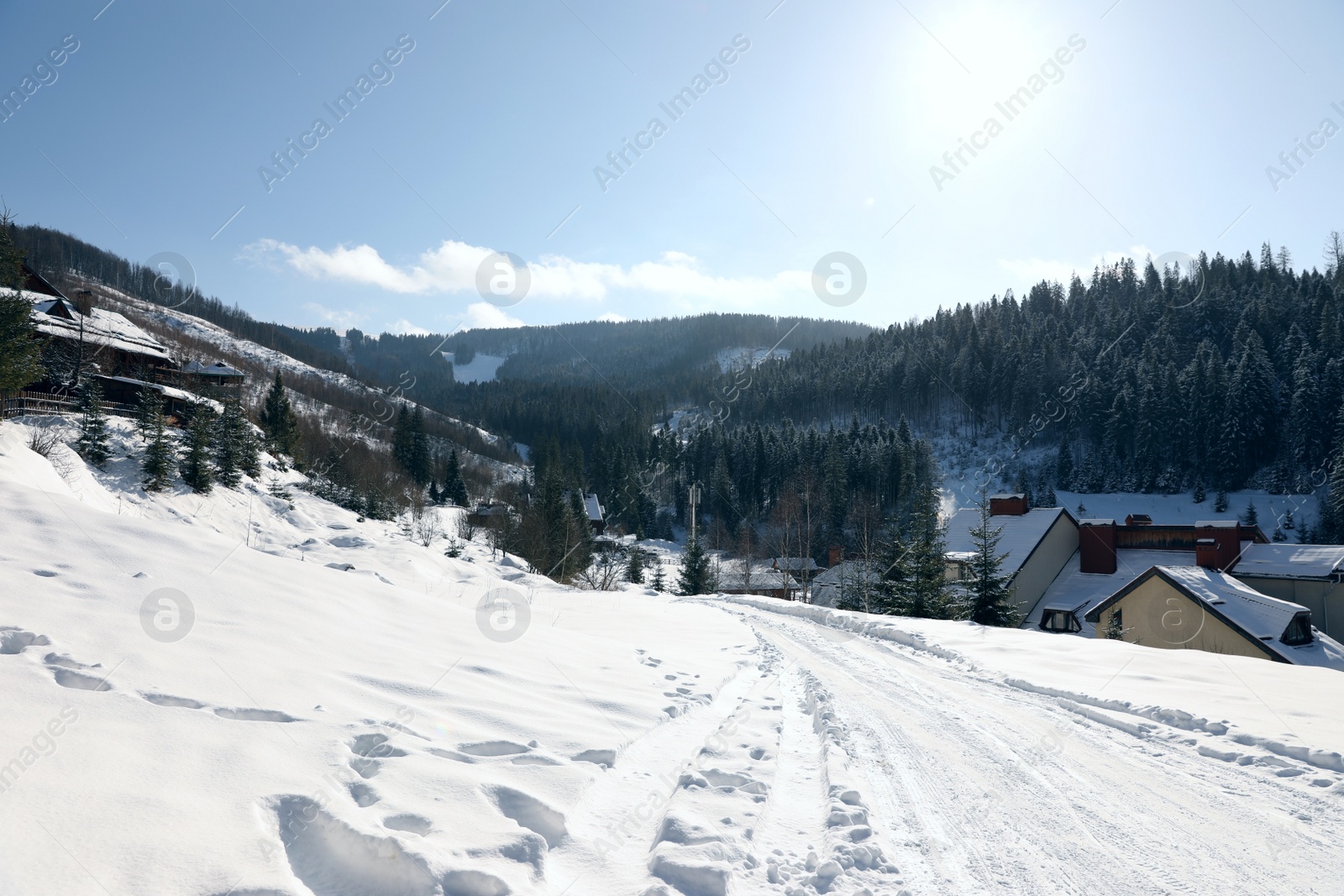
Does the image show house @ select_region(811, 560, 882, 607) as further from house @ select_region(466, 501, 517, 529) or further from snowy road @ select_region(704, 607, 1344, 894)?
snowy road @ select_region(704, 607, 1344, 894)

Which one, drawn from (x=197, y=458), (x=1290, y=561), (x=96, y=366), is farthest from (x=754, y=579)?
(x=96, y=366)

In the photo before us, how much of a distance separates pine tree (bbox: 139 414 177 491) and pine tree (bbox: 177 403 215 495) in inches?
25.0

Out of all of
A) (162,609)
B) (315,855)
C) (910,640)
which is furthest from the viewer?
(910,640)

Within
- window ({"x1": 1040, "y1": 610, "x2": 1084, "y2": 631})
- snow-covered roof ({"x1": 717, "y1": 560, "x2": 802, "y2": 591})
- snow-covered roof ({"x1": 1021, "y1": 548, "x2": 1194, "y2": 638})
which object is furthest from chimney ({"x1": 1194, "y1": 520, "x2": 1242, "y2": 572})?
snow-covered roof ({"x1": 717, "y1": 560, "x2": 802, "y2": 591})

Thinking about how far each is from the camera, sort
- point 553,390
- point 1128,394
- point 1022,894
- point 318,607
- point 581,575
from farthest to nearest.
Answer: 1. point 553,390
2. point 1128,394
3. point 581,575
4. point 318,607
5. point 1022,894

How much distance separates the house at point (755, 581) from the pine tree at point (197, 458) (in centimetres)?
3084

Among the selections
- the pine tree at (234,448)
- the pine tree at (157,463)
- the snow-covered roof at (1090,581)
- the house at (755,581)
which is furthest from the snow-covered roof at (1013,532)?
the pine tree at (157,463)

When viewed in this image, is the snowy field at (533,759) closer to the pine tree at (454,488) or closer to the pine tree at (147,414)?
the pine tree at (147,414)

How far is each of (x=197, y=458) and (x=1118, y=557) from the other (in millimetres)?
49927

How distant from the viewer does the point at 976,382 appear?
101m

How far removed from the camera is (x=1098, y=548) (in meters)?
37.8

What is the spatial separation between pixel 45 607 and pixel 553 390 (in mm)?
151791

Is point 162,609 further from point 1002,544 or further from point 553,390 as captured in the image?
point 553,390

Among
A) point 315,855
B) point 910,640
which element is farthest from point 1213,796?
point 910,640
